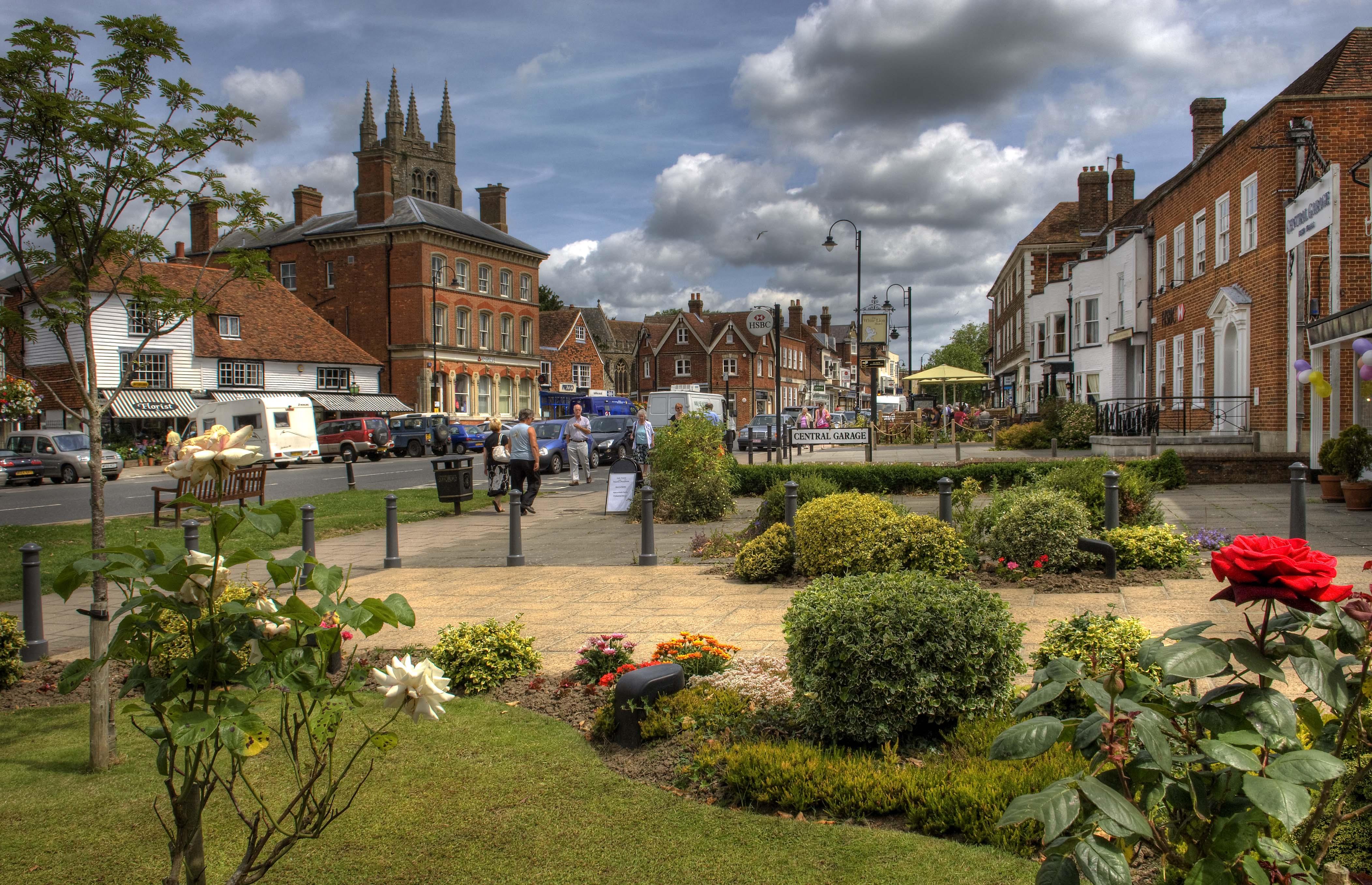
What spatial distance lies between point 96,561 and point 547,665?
4.24 metres

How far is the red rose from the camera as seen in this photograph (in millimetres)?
2029

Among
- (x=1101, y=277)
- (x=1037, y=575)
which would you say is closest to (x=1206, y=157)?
(x=1101, y=277)

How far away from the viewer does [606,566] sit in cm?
1124

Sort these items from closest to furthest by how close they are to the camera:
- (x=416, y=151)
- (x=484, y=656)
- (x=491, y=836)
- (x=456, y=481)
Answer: (x=491, y=836) → (x=484, y=656) → (x=456, y=481) → (x=416, y=151)

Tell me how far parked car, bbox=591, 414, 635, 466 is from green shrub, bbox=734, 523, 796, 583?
20106 mm

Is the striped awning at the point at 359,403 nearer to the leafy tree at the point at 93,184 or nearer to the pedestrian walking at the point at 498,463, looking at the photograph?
the pedestrian walking at the point at 498,463

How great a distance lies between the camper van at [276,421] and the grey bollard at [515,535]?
2492 centimetres

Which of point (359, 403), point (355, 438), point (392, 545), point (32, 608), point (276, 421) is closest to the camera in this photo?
point (32, 608)

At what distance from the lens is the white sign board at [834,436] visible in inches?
758

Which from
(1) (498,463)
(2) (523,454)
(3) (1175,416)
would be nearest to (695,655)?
(2) (523,454)

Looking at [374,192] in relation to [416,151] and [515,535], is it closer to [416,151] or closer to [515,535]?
[416,151]

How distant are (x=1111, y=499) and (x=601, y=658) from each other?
20.0 ft

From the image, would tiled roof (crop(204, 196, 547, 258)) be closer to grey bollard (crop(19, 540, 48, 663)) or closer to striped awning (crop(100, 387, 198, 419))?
striped awning (crop(100, 387, 198, 419))

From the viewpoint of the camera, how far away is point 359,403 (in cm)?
4984
